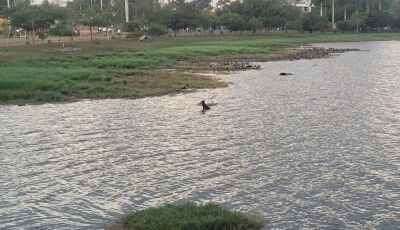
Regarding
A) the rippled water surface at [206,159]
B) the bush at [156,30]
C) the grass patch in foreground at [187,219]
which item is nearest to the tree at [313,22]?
the bush at [156,30]

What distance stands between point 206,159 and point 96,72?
34.1 meters

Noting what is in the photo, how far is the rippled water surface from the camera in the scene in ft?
59.3

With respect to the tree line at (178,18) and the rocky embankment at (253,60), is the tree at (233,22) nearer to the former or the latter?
the tree line at (178,18)

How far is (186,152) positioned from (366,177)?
340 inches

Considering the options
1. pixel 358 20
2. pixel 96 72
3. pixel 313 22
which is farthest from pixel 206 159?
pixel 358 20

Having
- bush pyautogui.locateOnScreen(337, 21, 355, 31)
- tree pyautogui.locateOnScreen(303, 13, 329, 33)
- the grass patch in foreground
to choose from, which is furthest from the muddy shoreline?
bush pyautogui.locateOnScreen(337, 21, 355, 31)

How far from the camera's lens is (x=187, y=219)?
15766 millimetres

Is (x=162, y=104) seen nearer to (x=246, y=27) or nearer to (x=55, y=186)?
(x=55, y=186)

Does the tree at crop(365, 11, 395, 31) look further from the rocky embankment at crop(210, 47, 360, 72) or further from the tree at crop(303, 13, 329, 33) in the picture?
the rocky embankment at crop(210, 47, 360, 72)

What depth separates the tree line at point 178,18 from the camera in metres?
107

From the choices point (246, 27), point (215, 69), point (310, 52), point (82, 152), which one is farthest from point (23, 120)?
point (246, 27)

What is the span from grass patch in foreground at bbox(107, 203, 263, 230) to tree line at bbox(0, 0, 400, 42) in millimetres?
90739

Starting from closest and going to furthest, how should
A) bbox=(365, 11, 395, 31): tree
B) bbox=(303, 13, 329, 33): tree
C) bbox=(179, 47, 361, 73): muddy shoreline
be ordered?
bbox=(179, 47, 361, 73): muddy shoreline < bbox=(303, 13, 329, 33): tree < bbox=(365, 11, 395, 31): tree

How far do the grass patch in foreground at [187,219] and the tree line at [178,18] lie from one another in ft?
298
